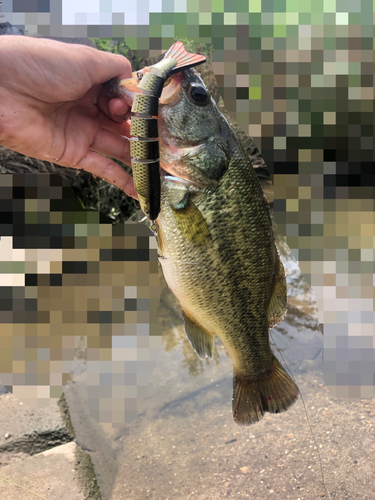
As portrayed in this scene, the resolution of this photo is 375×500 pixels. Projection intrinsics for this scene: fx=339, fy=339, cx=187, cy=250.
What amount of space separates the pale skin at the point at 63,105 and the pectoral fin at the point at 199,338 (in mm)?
758

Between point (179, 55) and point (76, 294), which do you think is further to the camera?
point (76, 294)

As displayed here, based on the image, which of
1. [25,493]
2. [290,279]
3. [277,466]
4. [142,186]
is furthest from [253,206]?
[290,279]

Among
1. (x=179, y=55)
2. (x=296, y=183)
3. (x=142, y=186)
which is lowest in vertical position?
(x=296, y=183)

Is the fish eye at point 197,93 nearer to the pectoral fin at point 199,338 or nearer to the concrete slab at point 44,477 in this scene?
the pectoral fin at point 199,338

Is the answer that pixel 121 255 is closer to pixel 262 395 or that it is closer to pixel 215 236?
pixel 262 395

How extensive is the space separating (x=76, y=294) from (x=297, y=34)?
397cm

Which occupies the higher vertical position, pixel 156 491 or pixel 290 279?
pixel 290 279

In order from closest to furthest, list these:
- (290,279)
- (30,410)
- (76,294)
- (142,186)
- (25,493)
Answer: (142,186) → (25,493) → (30,410) → (76,294) → (290,279)

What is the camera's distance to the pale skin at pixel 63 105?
1513mm

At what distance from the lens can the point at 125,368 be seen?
157 inches

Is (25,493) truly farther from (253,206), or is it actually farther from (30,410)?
(253,206)

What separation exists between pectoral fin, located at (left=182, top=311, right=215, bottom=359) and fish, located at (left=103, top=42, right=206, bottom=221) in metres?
0.62

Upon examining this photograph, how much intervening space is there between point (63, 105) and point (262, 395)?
1.79m

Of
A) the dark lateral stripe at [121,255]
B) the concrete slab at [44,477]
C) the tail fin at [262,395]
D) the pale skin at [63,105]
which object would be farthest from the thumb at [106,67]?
the dark lateral stripe at [121,255]
